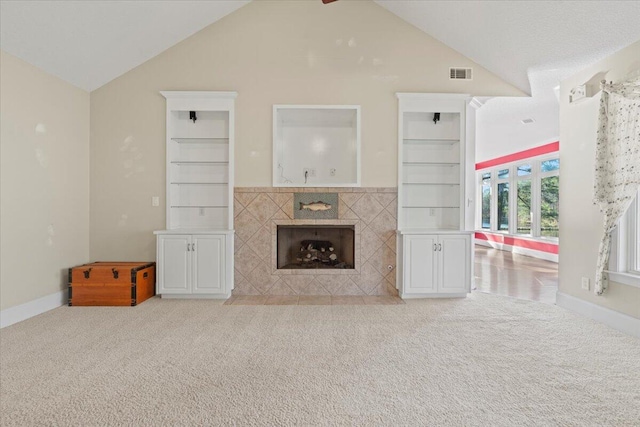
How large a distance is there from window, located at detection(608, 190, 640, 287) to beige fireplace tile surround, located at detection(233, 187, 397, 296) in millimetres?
2164

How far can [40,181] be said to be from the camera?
151 inches

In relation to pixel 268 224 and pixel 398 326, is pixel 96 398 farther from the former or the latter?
pixel 268 224

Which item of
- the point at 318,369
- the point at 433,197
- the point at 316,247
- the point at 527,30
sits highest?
the point at 527,30

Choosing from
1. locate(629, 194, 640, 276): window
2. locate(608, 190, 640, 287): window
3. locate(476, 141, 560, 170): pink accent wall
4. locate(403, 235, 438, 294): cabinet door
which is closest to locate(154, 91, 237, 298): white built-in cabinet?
locate(403, 235, 438, 294): cabinet door

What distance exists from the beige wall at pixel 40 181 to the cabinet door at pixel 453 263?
438cm

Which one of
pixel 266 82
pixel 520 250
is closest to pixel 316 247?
pixel 266 82

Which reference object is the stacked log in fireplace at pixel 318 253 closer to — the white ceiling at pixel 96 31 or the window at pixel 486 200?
the white ceiling at pixel 96 31

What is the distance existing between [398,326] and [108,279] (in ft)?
10.4

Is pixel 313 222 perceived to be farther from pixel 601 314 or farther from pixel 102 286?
pixel 601 314

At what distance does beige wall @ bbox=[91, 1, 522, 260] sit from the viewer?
455cm

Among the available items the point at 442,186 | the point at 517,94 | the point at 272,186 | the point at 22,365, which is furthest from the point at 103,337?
the point at 517,94

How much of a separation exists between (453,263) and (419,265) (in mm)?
409

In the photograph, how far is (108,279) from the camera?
406cm

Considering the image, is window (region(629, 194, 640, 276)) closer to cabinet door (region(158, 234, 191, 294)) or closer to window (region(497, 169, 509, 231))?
cabinet door (region(158, 234, 191, 294))
